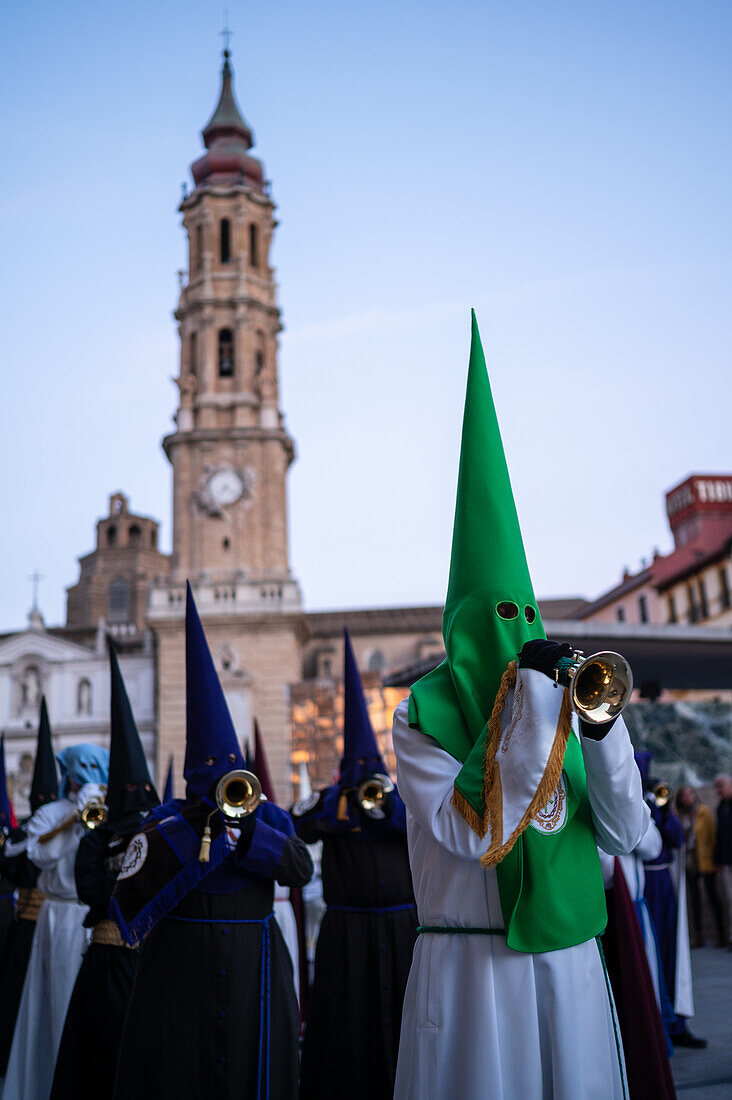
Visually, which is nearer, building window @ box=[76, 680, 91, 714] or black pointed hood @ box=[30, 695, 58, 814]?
black pointed hood @ box=[30, 695, 58, 814]

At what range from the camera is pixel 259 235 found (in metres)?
47.9

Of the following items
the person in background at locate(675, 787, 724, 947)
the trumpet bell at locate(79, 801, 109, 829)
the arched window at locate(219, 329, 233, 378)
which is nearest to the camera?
the trumpet bell at locate(79, 801, 109, 829)

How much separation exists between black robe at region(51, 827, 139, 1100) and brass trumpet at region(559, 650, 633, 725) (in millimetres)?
3399

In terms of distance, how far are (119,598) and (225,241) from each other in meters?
30.9

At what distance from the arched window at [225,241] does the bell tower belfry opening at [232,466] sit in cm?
6

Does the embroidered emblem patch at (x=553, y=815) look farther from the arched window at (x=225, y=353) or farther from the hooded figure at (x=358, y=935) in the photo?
the arched window at (x=225, y=353)

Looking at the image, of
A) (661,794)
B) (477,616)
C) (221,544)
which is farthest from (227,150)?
(477,616)

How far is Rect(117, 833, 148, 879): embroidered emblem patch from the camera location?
4543 mm

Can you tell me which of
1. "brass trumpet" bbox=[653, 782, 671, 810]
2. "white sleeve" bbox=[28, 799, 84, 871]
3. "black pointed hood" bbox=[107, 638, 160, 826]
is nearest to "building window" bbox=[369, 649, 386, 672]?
"brass trumpet" bbox=[653, 782, 671, 810]

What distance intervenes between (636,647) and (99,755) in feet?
45.0

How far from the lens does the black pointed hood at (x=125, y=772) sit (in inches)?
223

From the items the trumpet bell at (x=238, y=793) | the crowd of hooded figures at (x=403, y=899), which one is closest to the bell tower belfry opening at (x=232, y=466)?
the crowd of hooded figures at (x=403, y=899)

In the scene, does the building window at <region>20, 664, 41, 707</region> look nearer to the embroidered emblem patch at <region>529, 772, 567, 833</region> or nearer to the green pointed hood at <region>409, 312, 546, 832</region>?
the green pointed hood at <region>409, 312, 546, 832</region>

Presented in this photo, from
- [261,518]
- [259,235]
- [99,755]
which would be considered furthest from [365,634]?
[99,755]
